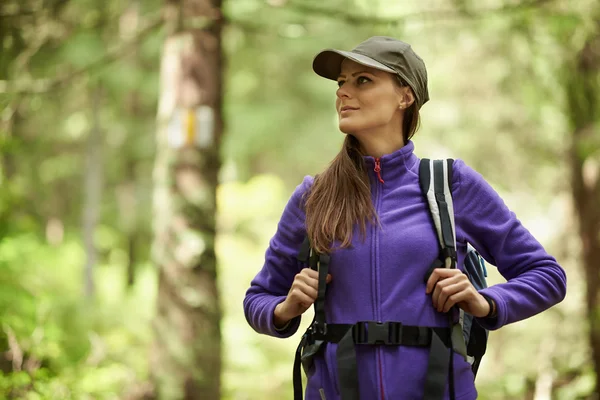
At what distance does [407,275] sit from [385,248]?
0.11 m

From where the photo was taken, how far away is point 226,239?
13445 millimetres

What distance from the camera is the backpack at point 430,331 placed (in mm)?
2250

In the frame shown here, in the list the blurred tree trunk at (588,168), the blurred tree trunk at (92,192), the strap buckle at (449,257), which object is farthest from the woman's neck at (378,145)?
the blurred tree trunk at (92,192)

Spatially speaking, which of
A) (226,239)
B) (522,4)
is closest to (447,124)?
(226,239)

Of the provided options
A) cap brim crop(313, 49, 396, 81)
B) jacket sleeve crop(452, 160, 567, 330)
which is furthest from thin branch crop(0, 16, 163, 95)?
jacket sleeve crop(452, 160, 567, 330)

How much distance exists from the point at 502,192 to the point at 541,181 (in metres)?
2.75

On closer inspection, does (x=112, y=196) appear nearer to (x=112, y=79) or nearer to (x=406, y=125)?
(x=112, y=79)

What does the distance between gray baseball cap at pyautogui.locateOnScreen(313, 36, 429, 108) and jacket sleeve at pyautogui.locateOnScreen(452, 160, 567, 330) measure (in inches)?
13.3

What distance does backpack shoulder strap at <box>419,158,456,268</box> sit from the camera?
2322 mm

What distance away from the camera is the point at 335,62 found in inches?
102

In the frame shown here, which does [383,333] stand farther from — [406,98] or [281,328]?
[406,98]

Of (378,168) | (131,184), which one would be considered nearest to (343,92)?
(378,168)

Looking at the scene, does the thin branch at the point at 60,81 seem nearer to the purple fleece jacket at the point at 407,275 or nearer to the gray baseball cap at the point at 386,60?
the gray baseball cap at the point at 386,60

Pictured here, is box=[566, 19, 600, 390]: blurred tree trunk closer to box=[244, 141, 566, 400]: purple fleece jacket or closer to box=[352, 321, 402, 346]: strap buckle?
box=[244, 141, 566, 400]: purple fleece jacket
